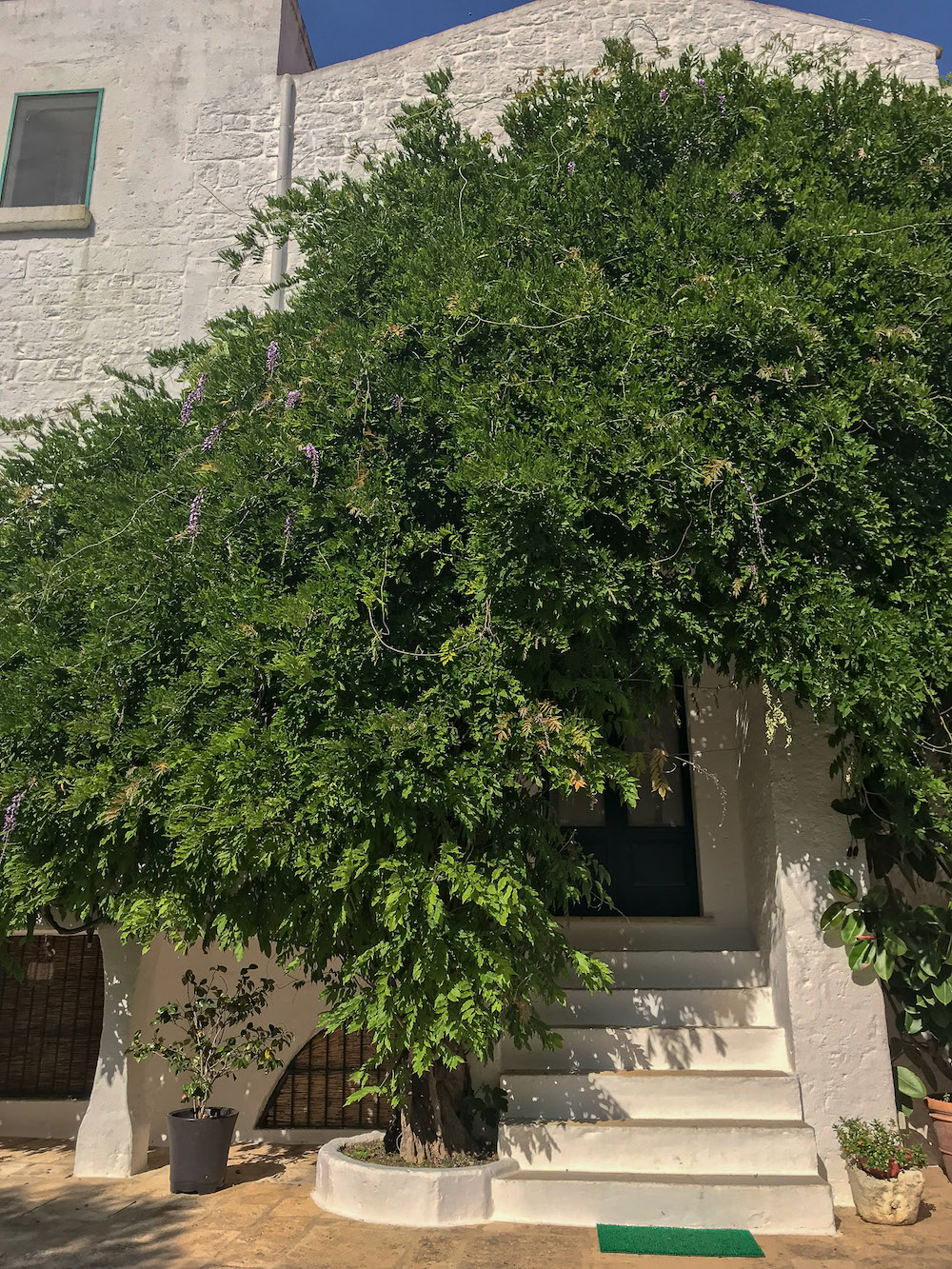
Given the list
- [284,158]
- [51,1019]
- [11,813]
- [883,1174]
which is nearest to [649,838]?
[883,1174]

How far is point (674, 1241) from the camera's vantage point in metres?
4.50

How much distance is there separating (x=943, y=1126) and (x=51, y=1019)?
638 cm

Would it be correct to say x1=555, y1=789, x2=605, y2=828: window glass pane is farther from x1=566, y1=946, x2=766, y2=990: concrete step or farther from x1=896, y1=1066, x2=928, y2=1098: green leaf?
x1=896, y1=1066, x2=928, y2=1098: green leaf

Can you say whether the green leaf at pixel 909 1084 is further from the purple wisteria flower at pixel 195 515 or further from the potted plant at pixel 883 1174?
the purple wisteria flower at pixel 195 515

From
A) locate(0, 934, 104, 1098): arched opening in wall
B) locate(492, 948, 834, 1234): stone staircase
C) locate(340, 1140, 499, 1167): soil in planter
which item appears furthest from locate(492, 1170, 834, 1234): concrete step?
locate(0, 934, 104, 1098): arched opening in wall

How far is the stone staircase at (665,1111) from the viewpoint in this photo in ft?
15.5

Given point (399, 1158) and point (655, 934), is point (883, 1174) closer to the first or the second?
point (655, 934)

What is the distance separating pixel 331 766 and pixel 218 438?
226 centimetres

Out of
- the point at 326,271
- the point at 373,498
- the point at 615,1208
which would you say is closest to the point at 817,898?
the point at 615,1208

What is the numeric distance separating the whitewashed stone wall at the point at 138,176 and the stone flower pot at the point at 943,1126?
7.91 metres

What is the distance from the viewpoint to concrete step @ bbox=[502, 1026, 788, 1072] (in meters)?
5.56

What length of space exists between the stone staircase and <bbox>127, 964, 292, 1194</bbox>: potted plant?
1730mm

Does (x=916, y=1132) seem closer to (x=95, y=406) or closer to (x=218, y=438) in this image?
(x=218, y=438)

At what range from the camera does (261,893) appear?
468cm
